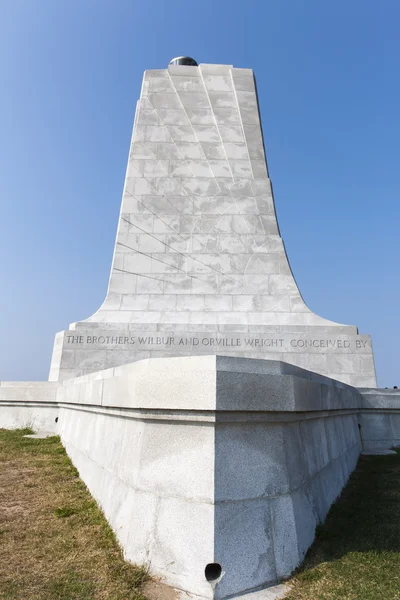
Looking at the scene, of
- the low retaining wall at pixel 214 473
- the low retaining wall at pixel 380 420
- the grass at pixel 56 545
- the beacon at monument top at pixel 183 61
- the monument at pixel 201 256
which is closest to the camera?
the grass at pixel 56 545

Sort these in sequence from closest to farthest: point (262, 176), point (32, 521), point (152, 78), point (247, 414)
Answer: point (247, 414) < point (32, 521) < point (262, 176) < point (152, 78)

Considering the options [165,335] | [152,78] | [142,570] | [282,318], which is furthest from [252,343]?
[152,78]

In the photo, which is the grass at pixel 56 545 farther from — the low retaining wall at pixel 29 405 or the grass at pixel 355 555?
the low retaining wall at pixel 29 405

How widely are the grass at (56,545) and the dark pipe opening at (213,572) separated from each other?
Answer: 1.57 feet

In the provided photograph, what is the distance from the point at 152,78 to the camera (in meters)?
14.6

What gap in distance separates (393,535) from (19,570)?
3.29m

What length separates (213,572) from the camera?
3.21 m

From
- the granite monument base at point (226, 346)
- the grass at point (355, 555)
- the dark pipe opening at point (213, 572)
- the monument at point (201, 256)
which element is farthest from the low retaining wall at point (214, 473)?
the monument at point (201, 256)

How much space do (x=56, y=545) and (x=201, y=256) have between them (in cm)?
945

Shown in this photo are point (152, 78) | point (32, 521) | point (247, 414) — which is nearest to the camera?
point (247, 414)

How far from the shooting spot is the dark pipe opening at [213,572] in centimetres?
317

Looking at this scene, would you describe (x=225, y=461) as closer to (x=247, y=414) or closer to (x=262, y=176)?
(x=247, y=414)

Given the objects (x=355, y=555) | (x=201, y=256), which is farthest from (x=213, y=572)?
(x=201, y=256)

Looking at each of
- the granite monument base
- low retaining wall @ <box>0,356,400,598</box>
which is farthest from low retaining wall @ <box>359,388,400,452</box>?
low retaining wall @ <box>0,356,400,598</box>
